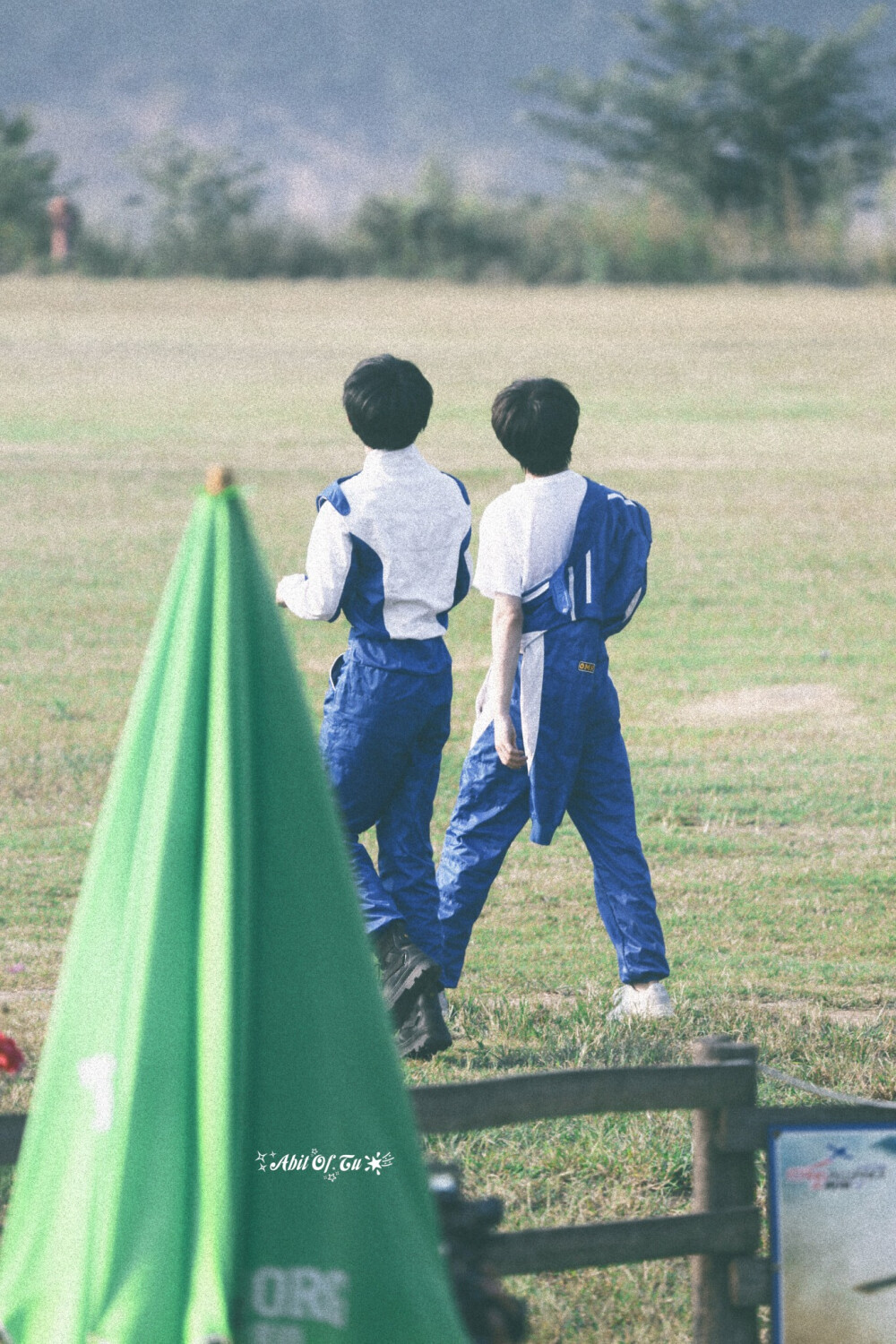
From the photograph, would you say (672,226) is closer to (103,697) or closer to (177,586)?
(103,697)

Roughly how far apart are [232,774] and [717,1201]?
1397 mm

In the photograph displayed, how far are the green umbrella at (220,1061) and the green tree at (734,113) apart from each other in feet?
148

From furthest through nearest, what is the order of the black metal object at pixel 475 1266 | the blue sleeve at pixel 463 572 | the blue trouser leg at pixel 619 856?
the blue trouser leg at pixel 619 856, the blue sleeve at pixel 463 572, the black metal object at pixel 475 1266

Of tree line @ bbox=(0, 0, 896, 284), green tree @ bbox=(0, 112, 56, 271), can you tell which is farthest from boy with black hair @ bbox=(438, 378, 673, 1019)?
green tree @ bbox=(0, 112, 56, 271)

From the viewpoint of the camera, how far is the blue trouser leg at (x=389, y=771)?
520cm

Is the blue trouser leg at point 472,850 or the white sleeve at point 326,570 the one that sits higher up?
the white sleeve at point 326,570

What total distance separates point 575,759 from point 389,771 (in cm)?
52

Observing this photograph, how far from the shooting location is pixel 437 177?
5512cm

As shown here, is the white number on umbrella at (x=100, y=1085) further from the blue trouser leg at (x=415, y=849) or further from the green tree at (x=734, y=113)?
the green tree at (x=734, y=113)

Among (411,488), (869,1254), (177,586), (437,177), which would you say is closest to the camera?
(177,586)

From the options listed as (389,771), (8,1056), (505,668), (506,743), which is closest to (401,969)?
→ (389,771)

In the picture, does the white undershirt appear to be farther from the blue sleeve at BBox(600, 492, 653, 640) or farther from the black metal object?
the black metal object

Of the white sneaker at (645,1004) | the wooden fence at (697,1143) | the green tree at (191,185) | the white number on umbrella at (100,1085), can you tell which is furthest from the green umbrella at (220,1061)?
the green tree at (191,185)

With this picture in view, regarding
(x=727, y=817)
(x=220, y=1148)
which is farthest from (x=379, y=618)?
(x=727, y=817)
